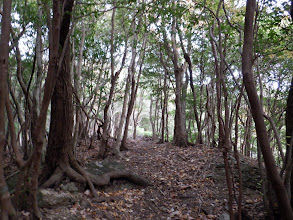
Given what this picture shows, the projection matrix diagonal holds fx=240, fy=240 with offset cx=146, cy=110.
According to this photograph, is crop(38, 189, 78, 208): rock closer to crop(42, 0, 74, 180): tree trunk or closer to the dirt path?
the dirt path

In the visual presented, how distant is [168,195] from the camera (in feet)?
22.5

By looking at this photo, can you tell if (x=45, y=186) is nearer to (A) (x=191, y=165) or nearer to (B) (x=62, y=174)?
(B) (x=62, y=174)

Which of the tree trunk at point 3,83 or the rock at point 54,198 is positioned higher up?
the tree trunk at point 3,83

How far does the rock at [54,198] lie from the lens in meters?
4.70

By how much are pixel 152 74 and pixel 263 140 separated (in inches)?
571

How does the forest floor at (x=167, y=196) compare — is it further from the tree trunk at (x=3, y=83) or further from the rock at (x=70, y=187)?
the tree trunk at (x=3, y=83)

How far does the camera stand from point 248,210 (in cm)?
550

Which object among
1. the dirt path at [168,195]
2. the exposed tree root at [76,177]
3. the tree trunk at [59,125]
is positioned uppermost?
the tree trunk at [59,125]

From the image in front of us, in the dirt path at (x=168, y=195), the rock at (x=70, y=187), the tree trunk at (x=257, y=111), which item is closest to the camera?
the tree trunk at (x=257, y=111)

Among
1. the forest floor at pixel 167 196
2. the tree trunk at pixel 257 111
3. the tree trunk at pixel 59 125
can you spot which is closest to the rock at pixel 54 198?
the forest floor at pixel 167 196

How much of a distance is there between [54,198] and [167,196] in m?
3.19

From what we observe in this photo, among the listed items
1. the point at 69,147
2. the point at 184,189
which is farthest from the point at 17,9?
the point at 184,189

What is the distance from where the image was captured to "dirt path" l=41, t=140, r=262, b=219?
211 inches

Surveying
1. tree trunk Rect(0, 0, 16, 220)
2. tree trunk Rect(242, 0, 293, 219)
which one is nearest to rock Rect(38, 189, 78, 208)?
tree trunk Rect(0, 0, 16, 220)
